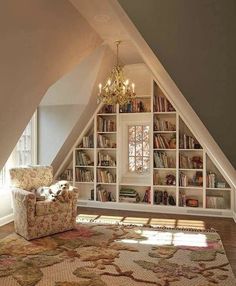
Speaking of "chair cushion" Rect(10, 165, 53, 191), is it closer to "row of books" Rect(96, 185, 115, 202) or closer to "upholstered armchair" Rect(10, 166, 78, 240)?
"upholstered armchair" Rect(10, 166, 78, 240)

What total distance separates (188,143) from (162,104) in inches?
35.1

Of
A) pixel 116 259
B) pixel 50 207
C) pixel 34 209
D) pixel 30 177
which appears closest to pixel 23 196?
pixel 34 209

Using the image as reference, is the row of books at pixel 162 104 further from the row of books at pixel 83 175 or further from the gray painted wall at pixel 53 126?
the row of books at pixel 83 175

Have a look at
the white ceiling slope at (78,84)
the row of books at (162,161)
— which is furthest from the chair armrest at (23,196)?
the row of books at (162,161)

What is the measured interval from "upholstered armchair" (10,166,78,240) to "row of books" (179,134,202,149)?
89.8 inches

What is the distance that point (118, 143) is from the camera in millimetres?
5910

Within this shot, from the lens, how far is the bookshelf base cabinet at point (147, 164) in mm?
5535

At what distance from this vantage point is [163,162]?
5.68 metres

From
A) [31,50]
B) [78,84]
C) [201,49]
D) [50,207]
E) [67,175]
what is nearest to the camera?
[201,49]

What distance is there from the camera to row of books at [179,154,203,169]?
5.55m

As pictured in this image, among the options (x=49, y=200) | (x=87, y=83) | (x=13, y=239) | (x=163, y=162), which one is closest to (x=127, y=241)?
(x=49, y=200)

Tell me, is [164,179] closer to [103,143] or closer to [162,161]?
[162,161]

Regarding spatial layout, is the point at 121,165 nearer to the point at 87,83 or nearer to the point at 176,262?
the point at 87,83

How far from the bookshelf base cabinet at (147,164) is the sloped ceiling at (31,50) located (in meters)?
2.17
